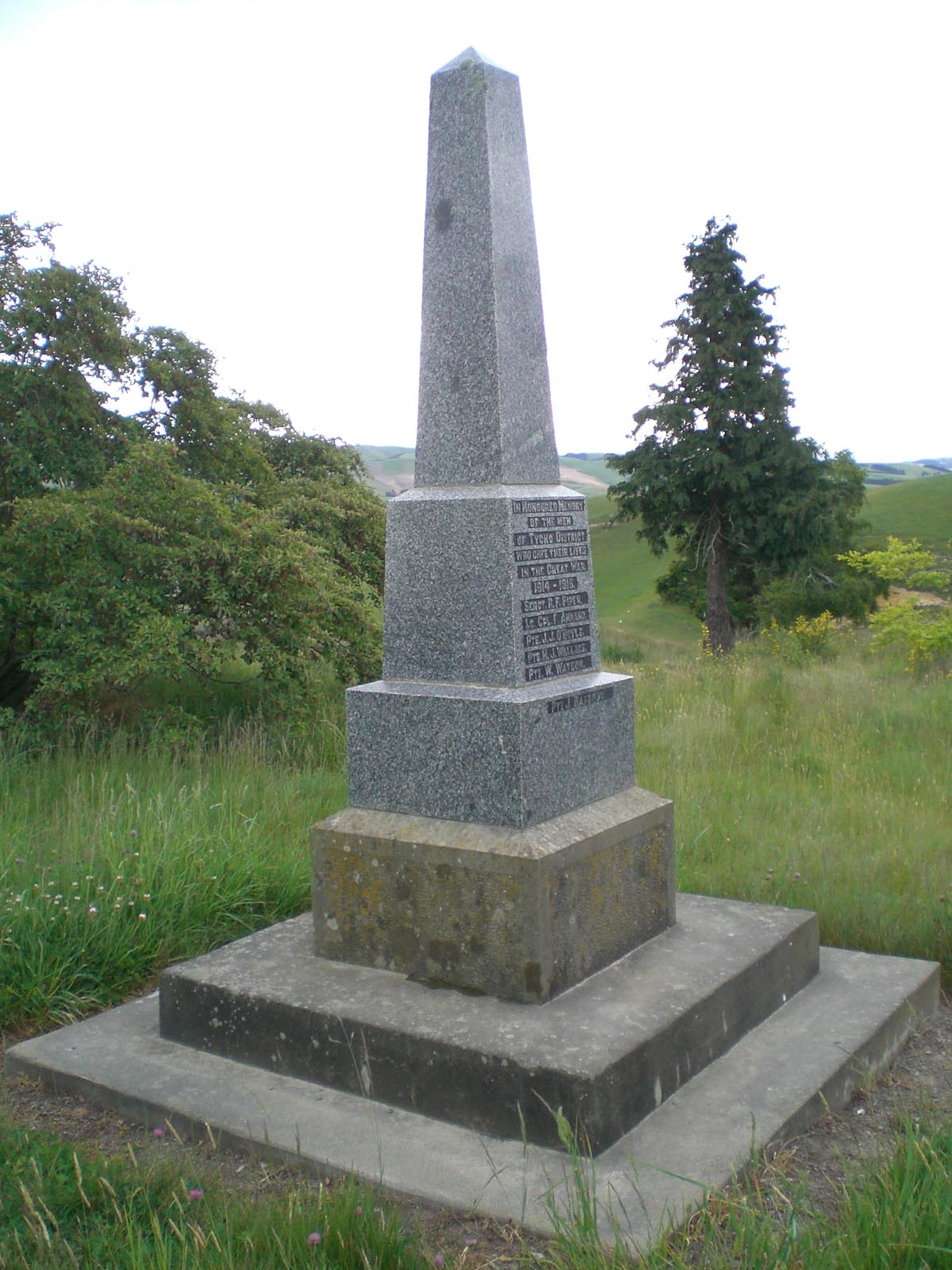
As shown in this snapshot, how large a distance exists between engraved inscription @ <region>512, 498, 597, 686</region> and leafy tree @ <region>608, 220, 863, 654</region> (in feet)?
62.6

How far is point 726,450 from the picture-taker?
77.5 ft

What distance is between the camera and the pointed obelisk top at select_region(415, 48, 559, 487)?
13.3ft

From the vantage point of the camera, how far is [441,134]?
419 centimetres

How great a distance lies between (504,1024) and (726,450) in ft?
70.1

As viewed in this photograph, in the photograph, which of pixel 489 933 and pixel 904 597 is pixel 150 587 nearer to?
pixel 489 933

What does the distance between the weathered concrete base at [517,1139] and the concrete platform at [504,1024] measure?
0.06 m

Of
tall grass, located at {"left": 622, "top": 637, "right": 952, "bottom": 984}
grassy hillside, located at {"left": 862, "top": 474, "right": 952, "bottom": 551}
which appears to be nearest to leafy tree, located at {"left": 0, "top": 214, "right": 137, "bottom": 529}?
tall grass, located at {"left": 622, "top": 637, "right": 952, "bottom": 984}

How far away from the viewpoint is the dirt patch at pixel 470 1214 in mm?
2781

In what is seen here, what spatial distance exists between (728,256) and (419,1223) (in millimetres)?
23218

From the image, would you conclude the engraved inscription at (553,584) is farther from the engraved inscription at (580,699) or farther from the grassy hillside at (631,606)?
the grassy hillside at (631,606)

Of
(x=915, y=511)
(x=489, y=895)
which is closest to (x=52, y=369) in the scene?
(x=489, y=895)

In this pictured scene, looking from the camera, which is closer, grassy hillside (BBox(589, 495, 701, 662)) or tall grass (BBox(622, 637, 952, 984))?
tall grass (BBox(622, 637, 952, 984))

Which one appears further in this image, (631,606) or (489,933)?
(631,606)

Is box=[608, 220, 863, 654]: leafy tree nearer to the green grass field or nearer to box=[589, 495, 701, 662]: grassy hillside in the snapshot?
box=[589, 495, 701, 662]: grassy hillside
